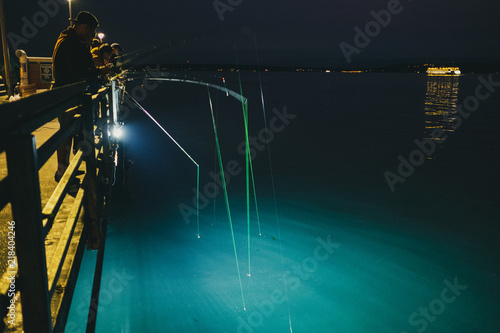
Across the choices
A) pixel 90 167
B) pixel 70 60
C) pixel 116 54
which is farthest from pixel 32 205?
pixel 116 54

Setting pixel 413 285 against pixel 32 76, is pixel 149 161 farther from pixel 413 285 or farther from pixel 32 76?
pixel 413 285

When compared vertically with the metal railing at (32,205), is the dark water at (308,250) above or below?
below

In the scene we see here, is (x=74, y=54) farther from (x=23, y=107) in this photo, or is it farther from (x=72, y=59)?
(x=23, y=107)

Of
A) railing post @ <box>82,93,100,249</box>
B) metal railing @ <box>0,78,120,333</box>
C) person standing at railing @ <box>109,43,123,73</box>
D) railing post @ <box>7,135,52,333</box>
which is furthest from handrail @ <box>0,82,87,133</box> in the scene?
person standing at railing @ <box>109,43,123,73</box>

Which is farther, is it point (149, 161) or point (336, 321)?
point (149, 161)

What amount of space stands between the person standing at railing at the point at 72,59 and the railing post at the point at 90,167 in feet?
1.67

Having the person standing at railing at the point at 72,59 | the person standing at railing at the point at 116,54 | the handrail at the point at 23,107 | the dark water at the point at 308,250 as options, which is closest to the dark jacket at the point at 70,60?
the person standing at railing at the point at 72,59

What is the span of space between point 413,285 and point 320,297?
164 centimetres

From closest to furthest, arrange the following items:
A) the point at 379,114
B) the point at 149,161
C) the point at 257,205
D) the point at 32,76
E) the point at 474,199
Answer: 1. the point at 257,205
2. the point at 474,199
3. the point at 32,76
4. the point at 149,161
5. the point at 379,114

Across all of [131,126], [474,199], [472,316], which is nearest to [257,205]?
[472,316]

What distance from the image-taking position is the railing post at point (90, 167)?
160 inches

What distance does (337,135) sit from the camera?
67.7 ft

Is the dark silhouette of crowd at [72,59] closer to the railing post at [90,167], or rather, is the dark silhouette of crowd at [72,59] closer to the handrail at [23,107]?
the railing post at [90,167]

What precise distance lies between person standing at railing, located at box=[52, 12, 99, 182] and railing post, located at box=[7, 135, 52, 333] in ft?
9.24
